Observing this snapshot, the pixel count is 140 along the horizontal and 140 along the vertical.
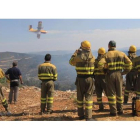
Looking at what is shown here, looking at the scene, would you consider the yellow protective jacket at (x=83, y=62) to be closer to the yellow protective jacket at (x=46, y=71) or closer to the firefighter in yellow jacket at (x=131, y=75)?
the yellow protective jacket at (x=46, y=71)

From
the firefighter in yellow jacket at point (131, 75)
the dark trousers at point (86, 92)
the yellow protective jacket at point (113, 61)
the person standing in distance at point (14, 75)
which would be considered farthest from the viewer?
the person standing in distance at point (14, 75)

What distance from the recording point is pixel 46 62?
736 centimetres

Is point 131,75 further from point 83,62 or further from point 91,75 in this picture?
point 83,62

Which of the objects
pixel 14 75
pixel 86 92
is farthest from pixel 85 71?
pixel 14 75

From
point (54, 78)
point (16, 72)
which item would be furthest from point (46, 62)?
point (16, 72)

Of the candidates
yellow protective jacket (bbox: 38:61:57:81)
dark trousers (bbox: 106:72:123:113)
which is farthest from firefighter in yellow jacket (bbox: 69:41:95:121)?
yellow protective jacket (bbox: 38:61:57:81)

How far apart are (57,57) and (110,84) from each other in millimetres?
136035

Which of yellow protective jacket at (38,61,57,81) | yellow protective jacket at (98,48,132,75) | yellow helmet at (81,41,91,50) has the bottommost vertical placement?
yellow protective jacket at (38,61,57,81)

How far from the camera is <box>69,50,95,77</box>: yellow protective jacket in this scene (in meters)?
5.85

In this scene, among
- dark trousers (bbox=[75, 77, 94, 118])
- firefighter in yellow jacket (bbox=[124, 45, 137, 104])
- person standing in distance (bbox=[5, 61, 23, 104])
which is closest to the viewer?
dark trousers (bbox=[75, 77, 94, 118])

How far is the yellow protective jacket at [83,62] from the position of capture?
5852mm

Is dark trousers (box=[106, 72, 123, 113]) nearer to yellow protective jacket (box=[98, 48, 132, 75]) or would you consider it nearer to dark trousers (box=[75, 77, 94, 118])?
A: yellow protective jacket (box=[98, 48, 132, 75])

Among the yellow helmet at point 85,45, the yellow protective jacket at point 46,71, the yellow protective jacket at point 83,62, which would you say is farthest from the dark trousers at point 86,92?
the yellow protective jacket at point 46,71

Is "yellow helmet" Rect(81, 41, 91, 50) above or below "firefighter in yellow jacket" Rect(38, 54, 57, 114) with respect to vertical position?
above
